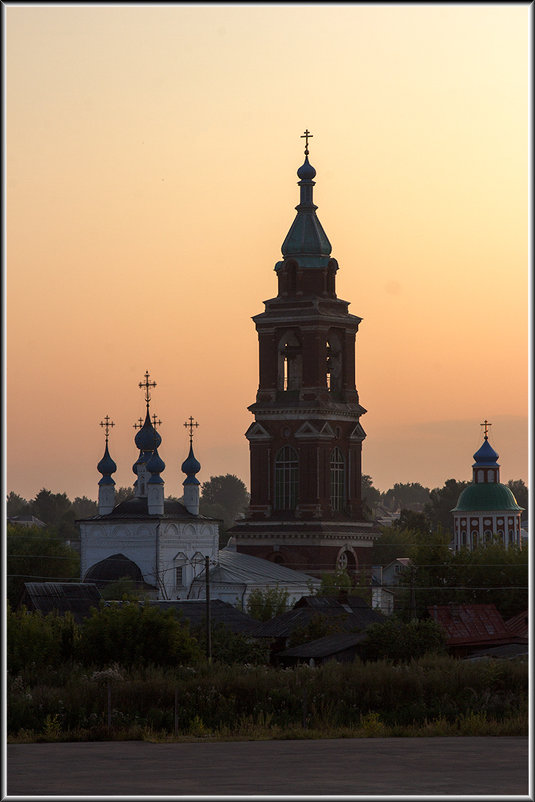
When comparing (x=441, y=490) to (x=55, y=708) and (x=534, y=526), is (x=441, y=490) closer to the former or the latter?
(x=55, y=708)

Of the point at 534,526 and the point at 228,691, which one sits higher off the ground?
the point at 534,526

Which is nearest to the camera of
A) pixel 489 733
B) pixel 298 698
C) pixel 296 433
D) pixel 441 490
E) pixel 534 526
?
pixel 534 526

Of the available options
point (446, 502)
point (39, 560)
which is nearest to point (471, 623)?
point (39, 560)

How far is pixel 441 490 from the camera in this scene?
174m

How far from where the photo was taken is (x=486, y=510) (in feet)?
380

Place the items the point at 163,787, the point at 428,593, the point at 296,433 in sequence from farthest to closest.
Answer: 1. the point at 296,433
2. the point at 428,593
3. the point at 163,787

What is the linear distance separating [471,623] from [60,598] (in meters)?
16.2

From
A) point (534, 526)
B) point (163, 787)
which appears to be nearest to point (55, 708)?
point (163, 787)

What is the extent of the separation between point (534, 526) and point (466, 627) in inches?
1773

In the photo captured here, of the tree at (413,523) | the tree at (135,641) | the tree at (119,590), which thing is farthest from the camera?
the tree at (413,523)

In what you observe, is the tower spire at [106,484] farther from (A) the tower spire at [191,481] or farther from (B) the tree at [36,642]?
(B) the tree at [36,642]

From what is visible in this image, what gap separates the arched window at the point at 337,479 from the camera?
88.5 m

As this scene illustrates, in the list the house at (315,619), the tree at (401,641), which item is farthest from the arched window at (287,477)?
the tree at (401,641)

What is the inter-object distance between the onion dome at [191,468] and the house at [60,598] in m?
21.8
